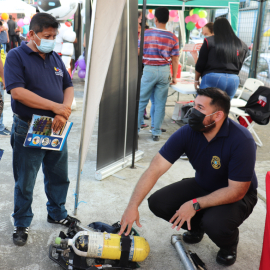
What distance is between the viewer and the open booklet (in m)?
2.12

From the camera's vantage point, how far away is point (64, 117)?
2.24m

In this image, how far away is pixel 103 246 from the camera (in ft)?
6.55

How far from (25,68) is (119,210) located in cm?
155

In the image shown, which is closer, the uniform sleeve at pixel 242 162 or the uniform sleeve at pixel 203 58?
the uniform sleeve at pixel 242 162

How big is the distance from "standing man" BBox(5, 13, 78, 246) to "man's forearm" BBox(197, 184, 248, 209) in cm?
113

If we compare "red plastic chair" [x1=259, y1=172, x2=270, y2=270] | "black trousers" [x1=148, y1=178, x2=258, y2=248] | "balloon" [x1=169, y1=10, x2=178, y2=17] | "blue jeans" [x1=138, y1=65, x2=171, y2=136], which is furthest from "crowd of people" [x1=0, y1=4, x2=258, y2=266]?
"balloon" [x1=169, y1=10, x2=178, y2=17]

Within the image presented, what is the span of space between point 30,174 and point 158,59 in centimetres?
295

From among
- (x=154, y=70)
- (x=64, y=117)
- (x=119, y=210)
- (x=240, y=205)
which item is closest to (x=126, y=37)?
(x=154, y=70)

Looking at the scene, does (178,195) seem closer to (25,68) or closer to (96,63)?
(96,63)

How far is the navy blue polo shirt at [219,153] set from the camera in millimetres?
2070

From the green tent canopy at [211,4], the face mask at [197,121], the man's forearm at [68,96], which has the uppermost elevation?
the green tent canopy at [211,4]

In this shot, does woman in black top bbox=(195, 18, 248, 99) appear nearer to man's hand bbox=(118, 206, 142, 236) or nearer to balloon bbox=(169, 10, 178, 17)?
man's hand bbox=(118, 206, 142, 236)

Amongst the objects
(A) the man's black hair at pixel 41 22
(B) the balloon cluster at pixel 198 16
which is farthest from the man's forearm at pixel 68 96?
(B) the balloon cluster at pixel 198 16

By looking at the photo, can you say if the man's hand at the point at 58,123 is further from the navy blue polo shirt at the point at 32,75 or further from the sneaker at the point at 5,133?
the sneaker at the point at 5,133
